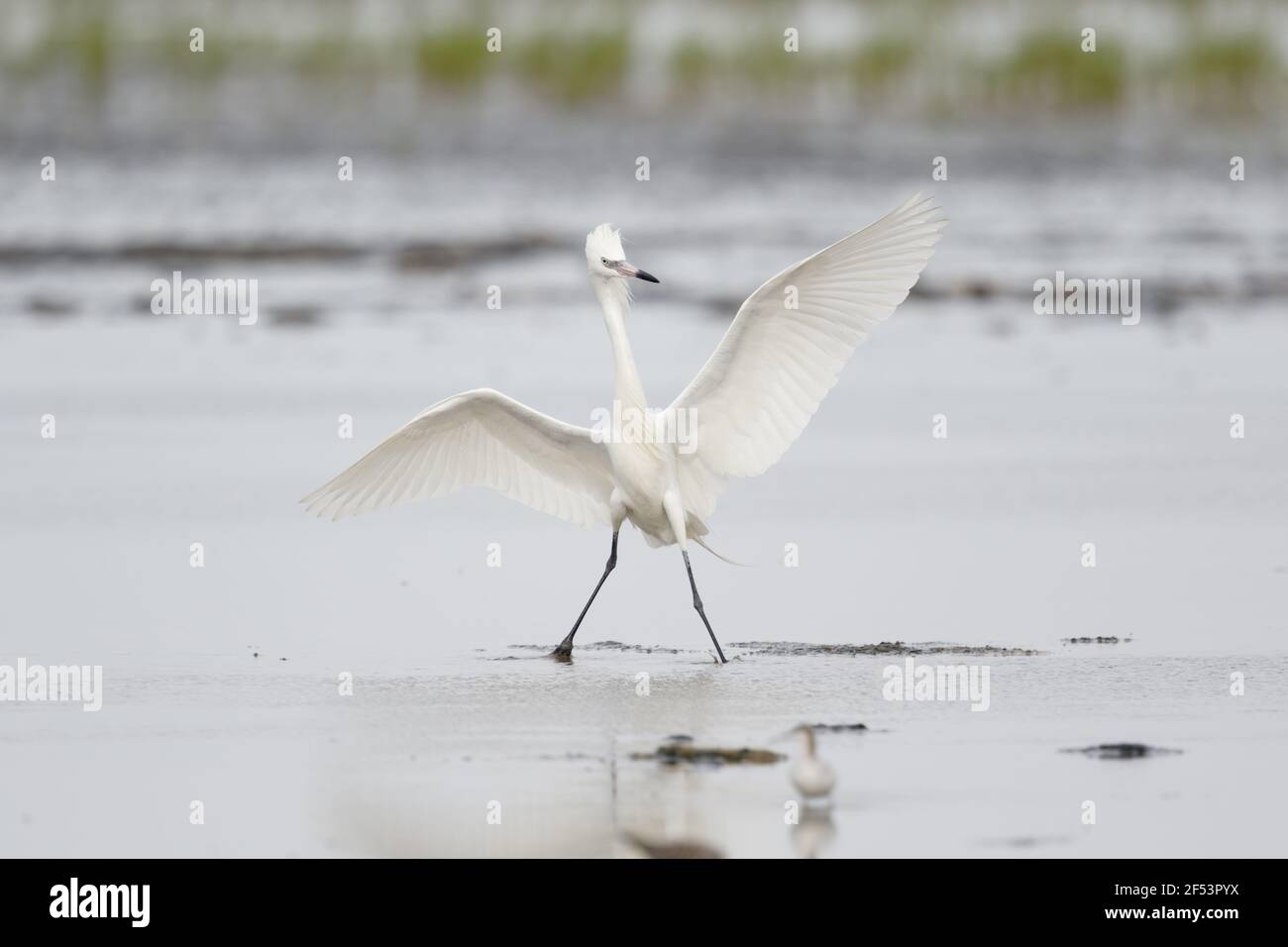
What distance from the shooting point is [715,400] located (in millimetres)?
8664

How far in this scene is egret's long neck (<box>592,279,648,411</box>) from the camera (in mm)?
8516

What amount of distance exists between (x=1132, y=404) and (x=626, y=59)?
88.7 ft

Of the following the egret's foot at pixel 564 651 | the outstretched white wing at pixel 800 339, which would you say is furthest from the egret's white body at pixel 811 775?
the outstretched white wing at pixel 800 339

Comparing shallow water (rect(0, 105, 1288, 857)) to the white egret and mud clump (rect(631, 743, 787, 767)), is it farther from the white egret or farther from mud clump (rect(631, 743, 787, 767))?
the white egret

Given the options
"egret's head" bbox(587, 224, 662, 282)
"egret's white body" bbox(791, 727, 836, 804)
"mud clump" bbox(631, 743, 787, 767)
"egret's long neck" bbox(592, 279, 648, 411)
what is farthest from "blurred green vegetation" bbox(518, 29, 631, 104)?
"egret's white body" bbox(791, 727, 836, 804)

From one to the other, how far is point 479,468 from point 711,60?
107 feet

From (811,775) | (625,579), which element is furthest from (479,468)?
(811,775)

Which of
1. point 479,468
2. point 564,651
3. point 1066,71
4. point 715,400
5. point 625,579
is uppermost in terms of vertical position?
point 1066,71

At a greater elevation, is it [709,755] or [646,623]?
[646,623]

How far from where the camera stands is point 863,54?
39.9 m

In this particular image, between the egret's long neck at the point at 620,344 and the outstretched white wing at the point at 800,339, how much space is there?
19 centimetres

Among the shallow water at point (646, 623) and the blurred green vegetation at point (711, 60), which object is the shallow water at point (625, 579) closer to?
the shallow water at point (646, 623)

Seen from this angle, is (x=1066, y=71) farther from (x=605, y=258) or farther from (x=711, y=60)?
(x=605, y=258)

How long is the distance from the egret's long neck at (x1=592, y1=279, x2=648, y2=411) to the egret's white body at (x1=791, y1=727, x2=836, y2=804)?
8.44 feet
